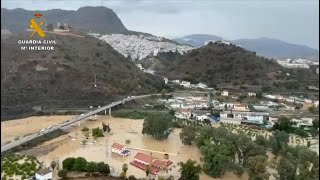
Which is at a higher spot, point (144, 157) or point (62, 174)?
point (144, 157)

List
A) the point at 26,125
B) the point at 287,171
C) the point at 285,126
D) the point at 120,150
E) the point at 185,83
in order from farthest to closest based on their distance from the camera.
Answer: the point at 185,83 < the point at 26,125 < the point at 285,126 < the point at 120,150 < the point at 287,171

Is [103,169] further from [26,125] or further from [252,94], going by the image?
[252,94]

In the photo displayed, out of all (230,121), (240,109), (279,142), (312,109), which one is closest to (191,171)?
(279,142)

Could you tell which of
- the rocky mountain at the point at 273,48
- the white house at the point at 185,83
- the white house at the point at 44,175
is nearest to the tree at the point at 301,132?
the white house at the point at 44,175

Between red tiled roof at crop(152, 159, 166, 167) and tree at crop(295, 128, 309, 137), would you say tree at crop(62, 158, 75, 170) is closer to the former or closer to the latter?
red tiled roof at crop(152, 159, 166, 167)

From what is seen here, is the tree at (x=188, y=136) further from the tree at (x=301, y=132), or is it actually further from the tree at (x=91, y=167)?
the tree at (x=301, y=132)

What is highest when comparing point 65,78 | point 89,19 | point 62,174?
point 89,19
